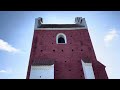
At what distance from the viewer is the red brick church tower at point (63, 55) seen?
42.9 ft

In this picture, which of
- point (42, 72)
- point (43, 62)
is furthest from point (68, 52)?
point (42, 72)

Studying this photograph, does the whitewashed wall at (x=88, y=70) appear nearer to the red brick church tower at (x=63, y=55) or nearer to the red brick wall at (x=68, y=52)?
the red brick church tower at (x=63, y=55)

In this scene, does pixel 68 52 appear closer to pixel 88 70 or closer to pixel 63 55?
pixel 63 55

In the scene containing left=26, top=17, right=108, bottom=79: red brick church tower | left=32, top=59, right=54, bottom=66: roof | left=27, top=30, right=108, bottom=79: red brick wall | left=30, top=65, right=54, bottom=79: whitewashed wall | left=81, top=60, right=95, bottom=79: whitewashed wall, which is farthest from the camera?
left=27, top=30, right=108, bottom=79: red brick wall

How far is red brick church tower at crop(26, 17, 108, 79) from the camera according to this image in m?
13.1

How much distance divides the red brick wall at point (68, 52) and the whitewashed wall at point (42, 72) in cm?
101

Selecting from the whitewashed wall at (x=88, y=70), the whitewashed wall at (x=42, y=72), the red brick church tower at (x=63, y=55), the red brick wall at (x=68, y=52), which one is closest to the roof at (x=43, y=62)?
the red brick church tower at (x=63, y=55)

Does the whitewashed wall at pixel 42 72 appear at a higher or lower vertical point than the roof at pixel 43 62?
lower

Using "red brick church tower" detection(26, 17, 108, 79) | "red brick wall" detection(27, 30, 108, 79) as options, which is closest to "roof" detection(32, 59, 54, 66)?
"red brick church tower" detection(26, 17, 108, 79)

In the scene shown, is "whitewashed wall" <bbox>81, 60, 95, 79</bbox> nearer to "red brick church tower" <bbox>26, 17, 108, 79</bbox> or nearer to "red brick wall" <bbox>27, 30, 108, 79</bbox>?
"red brick church tower" <bbox>26, 17, 108, 79</bbox>

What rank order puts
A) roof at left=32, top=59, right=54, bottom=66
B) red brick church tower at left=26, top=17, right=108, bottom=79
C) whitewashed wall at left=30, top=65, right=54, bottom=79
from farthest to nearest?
roof at left=32, top=59, right=54, bottom=66 → red brick church tower at left=26, top=17, right=108, bottom=79 → whitewashed wall at left=30, top=65, right=54, bottom=79
